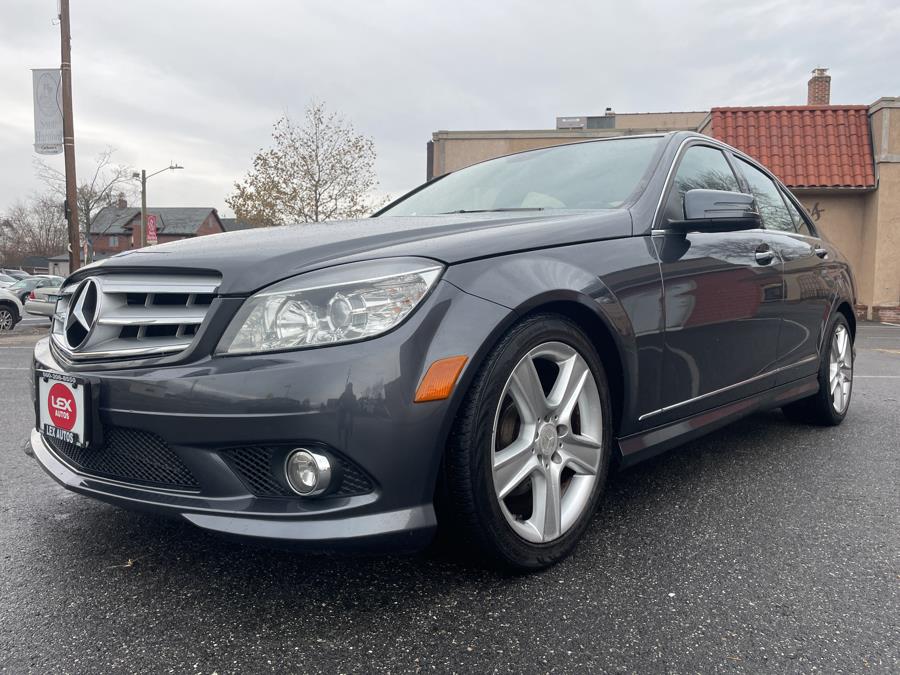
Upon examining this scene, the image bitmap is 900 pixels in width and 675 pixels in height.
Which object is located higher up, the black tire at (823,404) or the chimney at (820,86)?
the chimney at (820,86)

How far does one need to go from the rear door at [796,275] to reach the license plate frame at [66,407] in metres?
2.87

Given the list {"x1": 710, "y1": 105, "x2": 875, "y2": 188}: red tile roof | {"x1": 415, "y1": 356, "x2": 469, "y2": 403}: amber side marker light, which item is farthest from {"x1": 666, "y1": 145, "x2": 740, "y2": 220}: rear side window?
{"x1": 710, "y1": 105, "x2": 875, "y2": 188}: red tile roof

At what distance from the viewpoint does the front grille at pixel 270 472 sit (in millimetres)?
1646

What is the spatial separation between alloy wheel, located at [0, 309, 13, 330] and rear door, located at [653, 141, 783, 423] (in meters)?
15.9

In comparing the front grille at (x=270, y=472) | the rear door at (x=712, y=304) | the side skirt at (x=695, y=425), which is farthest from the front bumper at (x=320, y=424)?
the rear door at (x=712, y=304)

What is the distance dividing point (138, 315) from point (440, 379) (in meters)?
0.87

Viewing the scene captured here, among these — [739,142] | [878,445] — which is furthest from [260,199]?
[878,445]

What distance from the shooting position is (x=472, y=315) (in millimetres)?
1754

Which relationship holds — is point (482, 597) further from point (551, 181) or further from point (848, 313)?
point (848, 313)

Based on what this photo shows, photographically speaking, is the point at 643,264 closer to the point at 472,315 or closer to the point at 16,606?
the point at 472,315

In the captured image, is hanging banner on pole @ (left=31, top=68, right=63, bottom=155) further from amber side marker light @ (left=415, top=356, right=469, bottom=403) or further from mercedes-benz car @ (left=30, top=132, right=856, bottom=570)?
amber side marker light @ (left=415, top=356, right=469, bottom=403)

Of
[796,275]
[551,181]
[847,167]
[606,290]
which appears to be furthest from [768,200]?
[847,167]

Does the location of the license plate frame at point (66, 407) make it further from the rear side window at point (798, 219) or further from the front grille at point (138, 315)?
the rear side window at point (798, 219)

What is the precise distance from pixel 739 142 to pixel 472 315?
1686cm
